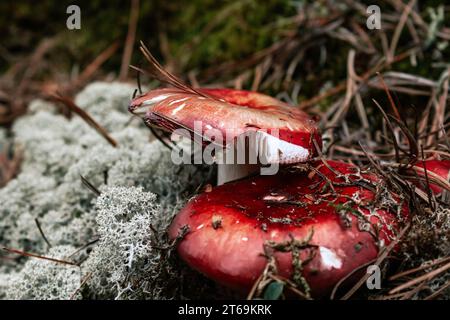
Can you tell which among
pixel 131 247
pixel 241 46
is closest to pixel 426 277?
pixel 131 247

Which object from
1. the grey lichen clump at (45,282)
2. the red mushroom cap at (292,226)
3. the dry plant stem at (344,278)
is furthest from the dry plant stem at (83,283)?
the dry plant stem at (344,278)

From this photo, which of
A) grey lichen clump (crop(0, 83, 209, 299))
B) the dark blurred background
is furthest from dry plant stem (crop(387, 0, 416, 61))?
grey lichen clump (crop(0, 83, 209, 299))

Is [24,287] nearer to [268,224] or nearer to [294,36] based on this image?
[268,224]

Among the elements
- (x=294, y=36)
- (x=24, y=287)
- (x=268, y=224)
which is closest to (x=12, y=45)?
(x=294, y=36)

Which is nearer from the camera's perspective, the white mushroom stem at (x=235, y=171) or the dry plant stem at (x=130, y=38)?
the white mushroom stem at (x=235, y=171)

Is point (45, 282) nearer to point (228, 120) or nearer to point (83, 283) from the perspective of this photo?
point (83, 283)

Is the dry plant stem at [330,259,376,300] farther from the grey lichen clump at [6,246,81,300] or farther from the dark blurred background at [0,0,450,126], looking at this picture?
the dark blurred background at [0,0,450,126]

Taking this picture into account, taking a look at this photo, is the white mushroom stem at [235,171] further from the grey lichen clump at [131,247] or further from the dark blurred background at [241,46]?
the dark blurred background at [241,46]

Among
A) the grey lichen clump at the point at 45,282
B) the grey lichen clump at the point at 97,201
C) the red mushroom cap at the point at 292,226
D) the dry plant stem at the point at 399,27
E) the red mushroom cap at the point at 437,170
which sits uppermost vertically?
the dry plant stem at the point at 399,27
